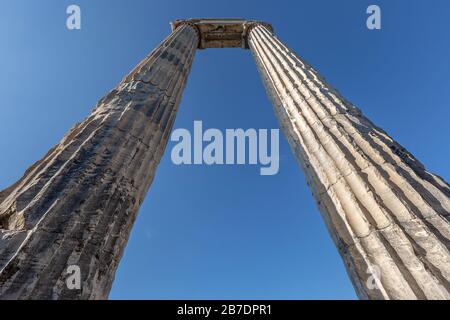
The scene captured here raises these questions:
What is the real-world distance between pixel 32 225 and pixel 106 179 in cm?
140

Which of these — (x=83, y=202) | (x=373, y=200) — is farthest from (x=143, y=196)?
(x=373, y=200)

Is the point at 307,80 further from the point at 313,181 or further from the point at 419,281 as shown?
the point at 419,281

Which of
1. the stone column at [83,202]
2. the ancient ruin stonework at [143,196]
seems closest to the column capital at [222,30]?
the ancient ruin stonework at [143,196]

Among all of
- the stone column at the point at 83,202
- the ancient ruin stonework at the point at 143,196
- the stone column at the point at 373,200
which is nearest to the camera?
the stone column at the point at 83,202

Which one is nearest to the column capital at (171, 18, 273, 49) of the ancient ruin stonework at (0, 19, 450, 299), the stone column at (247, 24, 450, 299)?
the ancient ruin stonework at (0, 19, 450, 299)

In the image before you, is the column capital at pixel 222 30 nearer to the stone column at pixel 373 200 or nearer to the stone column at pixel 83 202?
the stone column at pixel 373 200

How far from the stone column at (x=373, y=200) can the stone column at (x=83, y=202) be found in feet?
12.0

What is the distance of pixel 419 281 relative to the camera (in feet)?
12.3

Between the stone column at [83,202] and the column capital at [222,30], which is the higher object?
the column capital at [222,30]

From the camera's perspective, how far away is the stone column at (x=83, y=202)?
3463mm

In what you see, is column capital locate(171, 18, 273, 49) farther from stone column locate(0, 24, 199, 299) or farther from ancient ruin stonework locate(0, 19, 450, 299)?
stone column locate(0, 24, 199, 299)

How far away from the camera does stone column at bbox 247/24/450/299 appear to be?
394 cm

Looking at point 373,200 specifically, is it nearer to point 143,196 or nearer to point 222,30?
point 143,196
